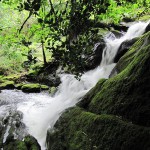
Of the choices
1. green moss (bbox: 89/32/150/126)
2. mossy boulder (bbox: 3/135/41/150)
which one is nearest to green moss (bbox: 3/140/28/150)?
mossy boulder (bbox: 3/135/41/150)

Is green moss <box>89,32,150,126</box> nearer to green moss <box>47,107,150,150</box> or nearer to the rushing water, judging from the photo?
green moss <box>47,107,150,150</box>

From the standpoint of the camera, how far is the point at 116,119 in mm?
4516

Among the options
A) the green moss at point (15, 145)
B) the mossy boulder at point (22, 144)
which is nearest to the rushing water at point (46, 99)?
the mossy boulder at point (22, 144)

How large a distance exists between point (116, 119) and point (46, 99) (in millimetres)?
8544

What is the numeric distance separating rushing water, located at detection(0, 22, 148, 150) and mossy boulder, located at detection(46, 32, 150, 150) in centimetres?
249

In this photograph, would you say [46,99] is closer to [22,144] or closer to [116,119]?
[22,144]

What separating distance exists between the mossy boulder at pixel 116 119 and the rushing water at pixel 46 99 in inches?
98.2

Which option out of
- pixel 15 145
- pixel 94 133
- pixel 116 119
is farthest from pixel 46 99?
pixel 116 119

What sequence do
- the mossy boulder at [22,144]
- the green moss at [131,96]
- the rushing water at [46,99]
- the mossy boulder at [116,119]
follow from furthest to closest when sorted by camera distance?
the rushing water at [46,99], the mossy boulder at [22,144], the green moss at [131,96], the mossy boulder at [116,119]

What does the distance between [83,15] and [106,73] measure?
9910 mm

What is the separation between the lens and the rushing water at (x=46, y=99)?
8.94 meters

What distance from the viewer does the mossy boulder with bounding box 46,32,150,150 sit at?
402 centimetres

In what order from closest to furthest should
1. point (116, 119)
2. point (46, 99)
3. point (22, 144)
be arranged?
point (116, 119) < point (22, 144) < point (46, 99)

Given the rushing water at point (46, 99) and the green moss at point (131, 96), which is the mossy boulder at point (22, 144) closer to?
the rushing water at point (46, 99)
